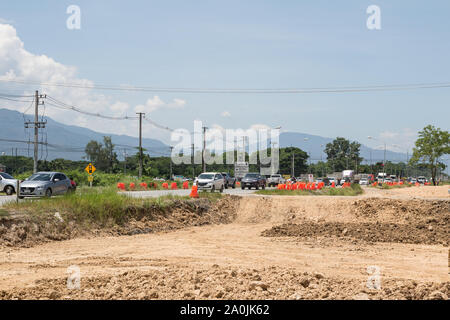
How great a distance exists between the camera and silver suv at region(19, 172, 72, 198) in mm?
27109

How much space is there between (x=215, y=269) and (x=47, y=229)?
7322 millimetres

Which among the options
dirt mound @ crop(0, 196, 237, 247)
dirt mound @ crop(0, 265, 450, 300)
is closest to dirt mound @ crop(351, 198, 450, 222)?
dirt mound @ crop(0, 196, 237, 247)

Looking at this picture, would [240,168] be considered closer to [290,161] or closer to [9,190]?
[9,190]

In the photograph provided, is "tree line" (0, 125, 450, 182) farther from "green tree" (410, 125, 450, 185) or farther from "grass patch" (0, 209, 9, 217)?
"grass patch" (0, 209, 9, 217)

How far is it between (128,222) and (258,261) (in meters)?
7.62

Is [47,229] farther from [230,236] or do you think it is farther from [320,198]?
[320,198]

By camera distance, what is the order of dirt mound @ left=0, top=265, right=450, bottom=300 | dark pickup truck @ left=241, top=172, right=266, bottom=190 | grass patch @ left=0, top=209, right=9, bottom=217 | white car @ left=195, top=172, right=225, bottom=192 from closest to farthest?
dirt mound @ left=0, top=265, right=450, bottom=300
grass patch @ left=0, top=209, right=9, bottom=217
white car @ left=195, top=172, right=225, bottom=192
dark pickup truck @ left=241, top=172, right=266, bottom=190

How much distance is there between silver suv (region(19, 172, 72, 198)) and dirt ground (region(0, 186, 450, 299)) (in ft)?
37.8

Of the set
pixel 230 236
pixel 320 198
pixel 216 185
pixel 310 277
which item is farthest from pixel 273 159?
pixel 310 277

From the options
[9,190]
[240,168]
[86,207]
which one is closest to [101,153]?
[240,168]

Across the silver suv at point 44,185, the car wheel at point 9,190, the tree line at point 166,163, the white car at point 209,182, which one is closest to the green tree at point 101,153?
the tree line at point 166,163

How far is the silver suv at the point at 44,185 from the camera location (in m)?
27.1

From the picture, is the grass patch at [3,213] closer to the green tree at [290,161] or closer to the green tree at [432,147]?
the green tree at [432,147]
